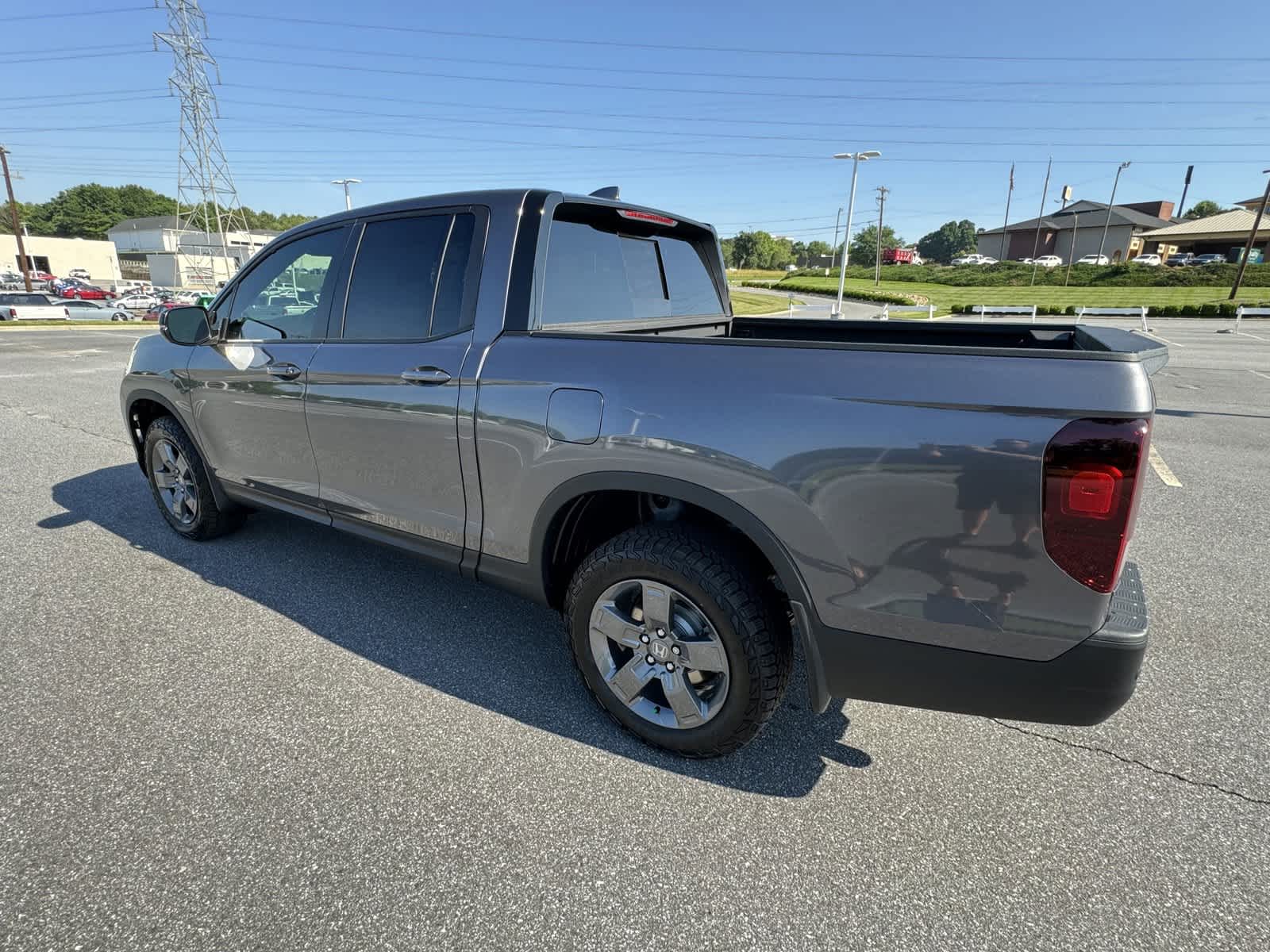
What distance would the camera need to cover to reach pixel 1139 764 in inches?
89.4

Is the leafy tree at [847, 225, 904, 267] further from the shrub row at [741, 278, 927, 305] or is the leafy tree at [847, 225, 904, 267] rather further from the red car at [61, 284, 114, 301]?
the red car at [61, 284, 114, 301]

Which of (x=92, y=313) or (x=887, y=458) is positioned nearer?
(x=887, y=458)

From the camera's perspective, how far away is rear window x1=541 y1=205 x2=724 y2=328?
2.65 meters

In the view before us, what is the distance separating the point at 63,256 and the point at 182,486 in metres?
96.4

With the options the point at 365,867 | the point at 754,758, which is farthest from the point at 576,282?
the point at 365,867

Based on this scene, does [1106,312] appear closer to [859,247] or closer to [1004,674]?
[1004,674]

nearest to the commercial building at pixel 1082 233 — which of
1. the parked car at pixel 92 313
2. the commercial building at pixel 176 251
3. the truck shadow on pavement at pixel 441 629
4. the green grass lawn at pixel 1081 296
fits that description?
the green grass lawn at pixel 1081 296

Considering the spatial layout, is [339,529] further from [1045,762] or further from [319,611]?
[1045,762]

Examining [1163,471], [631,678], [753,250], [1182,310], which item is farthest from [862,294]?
[753,250]

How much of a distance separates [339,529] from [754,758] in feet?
7.08

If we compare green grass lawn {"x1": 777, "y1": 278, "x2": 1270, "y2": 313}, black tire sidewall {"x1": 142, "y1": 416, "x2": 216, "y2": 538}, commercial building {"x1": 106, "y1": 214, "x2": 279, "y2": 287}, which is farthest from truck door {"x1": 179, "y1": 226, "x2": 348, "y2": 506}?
commercial building {"x1": 106, "y1": 214, "x2": 279, "y2": 287}

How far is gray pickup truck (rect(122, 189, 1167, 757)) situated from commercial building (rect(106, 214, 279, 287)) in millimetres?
41135

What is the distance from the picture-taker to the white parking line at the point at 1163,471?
547 cm

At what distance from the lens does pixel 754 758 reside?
231 centimetres
